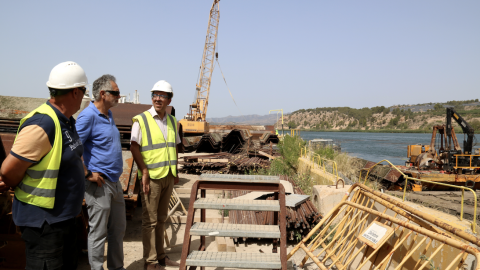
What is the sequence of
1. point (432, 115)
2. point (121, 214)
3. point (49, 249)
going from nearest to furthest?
point (49, 249) → point (121, 214) → point (432, 115)

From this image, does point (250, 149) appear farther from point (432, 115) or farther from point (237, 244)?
point (432, 115)

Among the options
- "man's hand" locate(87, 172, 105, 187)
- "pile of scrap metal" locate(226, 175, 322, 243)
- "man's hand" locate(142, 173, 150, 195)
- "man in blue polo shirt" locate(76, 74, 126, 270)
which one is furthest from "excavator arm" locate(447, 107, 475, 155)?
"man's hand" locate(87, 172, 105, 187)

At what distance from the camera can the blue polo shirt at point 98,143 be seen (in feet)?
10.0

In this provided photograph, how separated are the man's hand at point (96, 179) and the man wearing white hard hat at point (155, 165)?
1.65ft

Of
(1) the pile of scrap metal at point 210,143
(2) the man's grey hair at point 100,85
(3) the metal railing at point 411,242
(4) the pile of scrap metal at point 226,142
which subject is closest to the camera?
(3) the metal railing at point 411,242

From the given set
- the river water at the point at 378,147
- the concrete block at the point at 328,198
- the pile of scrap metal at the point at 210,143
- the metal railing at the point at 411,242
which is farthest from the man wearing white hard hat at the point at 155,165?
the river water at the point at 378,147

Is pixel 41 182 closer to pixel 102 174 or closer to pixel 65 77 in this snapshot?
pixel 65 77

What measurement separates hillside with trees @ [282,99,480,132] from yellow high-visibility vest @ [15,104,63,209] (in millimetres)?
112995

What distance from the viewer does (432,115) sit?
11600 cm

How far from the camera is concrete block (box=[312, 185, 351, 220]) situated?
5.89 m

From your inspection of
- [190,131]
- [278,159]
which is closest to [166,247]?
[278,159]

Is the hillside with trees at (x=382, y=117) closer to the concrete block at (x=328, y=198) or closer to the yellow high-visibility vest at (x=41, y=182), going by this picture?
the concrete block at (x=328, y=198)

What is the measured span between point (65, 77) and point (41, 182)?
79 cm

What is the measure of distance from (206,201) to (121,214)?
975mm
